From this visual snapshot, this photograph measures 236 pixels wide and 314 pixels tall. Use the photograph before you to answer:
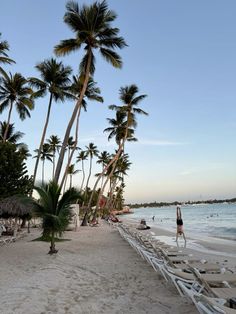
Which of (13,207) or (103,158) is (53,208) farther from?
(103,158)

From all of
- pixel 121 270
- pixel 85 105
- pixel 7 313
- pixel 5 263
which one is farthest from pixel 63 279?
pixel 85 105

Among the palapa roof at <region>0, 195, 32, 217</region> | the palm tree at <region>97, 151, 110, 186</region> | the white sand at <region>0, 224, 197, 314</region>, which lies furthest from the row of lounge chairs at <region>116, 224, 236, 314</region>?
the palm tree at <region>97, 151, 110, 186</region>

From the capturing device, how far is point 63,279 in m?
7.09

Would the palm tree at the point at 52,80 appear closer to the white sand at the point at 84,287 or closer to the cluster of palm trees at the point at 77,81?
the cluster of palm trees at the point at 77,81

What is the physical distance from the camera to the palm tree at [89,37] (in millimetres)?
18047

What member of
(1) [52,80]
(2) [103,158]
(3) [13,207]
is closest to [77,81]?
(1) [52,80]

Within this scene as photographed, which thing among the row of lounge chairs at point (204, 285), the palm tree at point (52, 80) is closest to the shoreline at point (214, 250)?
the row of lounge chairs at point (204, 285)

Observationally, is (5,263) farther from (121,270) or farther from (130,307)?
(130,307)

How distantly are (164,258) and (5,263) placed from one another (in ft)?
16.1

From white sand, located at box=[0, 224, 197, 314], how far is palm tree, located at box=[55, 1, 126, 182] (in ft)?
27.7

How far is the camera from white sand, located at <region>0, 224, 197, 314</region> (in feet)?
16.9

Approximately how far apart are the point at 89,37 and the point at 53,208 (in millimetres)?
11137

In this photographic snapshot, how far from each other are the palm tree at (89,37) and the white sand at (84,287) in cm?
845

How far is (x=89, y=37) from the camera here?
60.6 feet
